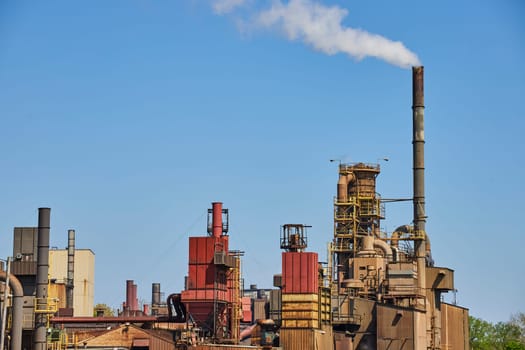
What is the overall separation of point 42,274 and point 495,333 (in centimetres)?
9301

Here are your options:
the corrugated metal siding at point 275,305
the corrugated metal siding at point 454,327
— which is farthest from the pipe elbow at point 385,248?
the corrugated metal siding at point 275,305

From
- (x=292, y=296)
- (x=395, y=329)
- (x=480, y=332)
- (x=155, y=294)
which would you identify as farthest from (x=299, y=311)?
Answer: (x=480, y=332)

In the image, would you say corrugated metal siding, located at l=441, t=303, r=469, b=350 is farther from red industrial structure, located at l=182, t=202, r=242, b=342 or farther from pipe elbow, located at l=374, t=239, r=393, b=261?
red industrial structure, located at l=182, t=202, r=242, b=342

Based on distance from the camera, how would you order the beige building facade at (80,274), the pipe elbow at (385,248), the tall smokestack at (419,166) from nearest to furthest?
1. the tall smokestack at (419,166)
2. the pipe elbow at (385,248)
3. the beige building facade at (80,274)

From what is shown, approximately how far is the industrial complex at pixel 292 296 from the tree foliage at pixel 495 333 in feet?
107

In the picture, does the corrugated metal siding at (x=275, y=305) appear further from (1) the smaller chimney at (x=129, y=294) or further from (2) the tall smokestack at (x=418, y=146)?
(1) the smaller chimney at (x=129, y=294)

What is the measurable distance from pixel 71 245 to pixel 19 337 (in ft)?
162

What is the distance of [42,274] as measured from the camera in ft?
228

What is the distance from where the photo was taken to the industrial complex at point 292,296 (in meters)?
73.7

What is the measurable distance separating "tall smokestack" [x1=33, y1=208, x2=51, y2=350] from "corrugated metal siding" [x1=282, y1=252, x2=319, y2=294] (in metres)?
18.7

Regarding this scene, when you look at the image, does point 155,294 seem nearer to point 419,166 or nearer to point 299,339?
point 419,166

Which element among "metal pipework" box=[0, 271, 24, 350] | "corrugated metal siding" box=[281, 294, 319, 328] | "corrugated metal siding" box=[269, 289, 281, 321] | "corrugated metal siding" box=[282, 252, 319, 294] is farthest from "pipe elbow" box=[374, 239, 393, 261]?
"metal pipework" box=[0, 271, 24, 350]

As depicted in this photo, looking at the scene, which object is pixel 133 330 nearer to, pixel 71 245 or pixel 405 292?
pixel 405 292

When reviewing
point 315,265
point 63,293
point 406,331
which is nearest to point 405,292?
point 406,331
